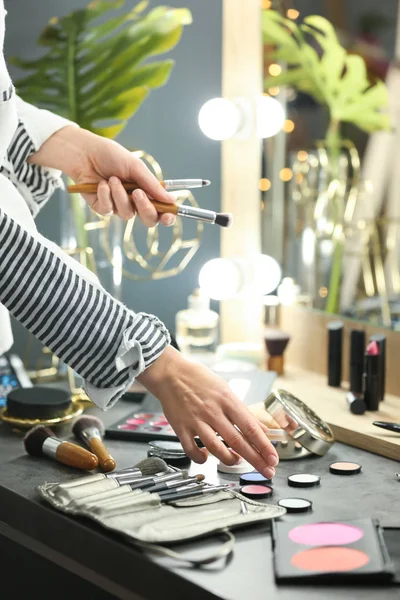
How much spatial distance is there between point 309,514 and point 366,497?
0.10 meters

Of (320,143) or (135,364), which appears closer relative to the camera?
(135,364)

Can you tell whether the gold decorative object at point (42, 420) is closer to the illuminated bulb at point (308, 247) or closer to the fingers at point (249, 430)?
the fingers at point (249, 430)

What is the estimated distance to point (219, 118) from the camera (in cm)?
191

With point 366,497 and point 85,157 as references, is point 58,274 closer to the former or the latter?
point 85,157

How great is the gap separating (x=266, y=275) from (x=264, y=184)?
195mm

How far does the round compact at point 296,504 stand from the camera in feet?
3.30

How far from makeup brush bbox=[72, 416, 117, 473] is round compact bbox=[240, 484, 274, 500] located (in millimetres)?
180

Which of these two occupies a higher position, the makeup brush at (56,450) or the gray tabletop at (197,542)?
the makeup brush at (56,450)

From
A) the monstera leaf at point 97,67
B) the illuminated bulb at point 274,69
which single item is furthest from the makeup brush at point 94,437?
the illuminated bulb at point 274,69

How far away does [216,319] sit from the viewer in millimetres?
1876

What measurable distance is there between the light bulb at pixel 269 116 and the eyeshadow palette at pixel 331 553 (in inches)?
43.8

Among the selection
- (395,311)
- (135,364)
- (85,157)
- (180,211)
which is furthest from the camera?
(395,311)

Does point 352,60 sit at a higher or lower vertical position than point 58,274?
higher

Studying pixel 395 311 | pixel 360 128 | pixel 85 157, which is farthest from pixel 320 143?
pixel 85 157
